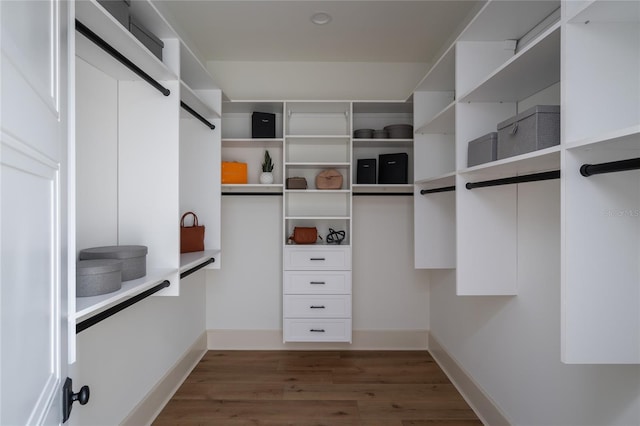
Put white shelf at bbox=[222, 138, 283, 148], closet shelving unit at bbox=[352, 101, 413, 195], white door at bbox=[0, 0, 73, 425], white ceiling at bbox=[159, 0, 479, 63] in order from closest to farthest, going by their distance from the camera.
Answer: white door at bbox=[0, 0, 73, 425] < white ceiling at bbox=[159, 0, 479, 63] < white shelf at bbox=[222, 138, 283, 148] < closet shelving unit at bbox=[352, 101, 413, 195]

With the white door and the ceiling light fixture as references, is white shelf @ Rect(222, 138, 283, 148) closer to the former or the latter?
the ceiling light fixture

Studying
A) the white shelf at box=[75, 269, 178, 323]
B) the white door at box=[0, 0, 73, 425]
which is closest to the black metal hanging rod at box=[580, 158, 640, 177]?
the white door at box=[0, 0, 73, 425]

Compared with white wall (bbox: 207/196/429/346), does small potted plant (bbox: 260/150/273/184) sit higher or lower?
higher

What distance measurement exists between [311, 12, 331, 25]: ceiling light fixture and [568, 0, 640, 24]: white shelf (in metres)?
1.90

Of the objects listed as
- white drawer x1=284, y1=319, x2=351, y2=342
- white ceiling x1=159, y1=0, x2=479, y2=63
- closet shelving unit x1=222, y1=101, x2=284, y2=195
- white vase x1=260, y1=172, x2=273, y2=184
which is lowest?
white drawer x1=284, y1=319, x2=351, y2=342

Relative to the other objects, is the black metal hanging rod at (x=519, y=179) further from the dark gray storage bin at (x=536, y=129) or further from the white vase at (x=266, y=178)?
the white vase at (x=266, y=178)

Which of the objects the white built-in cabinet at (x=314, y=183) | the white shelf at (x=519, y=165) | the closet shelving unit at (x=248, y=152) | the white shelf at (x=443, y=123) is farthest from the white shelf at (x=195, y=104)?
the white shelf at (x=519, y=165)

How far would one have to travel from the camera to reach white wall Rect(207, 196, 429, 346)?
3438mm

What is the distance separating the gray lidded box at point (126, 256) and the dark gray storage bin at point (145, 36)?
1.03m

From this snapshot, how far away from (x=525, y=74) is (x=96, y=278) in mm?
1936

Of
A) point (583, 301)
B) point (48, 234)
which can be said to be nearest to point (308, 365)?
point (583, 301)

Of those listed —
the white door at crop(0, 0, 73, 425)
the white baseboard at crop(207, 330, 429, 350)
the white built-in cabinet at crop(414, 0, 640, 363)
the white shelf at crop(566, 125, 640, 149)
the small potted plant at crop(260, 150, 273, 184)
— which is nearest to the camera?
the white door at crop(0, 0, 73, 425)

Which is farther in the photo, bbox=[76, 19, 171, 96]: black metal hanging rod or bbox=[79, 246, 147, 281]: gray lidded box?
bbox=[79, 246, 147, 281]: gray lidded box

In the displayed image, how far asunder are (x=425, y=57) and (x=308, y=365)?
301 cm
